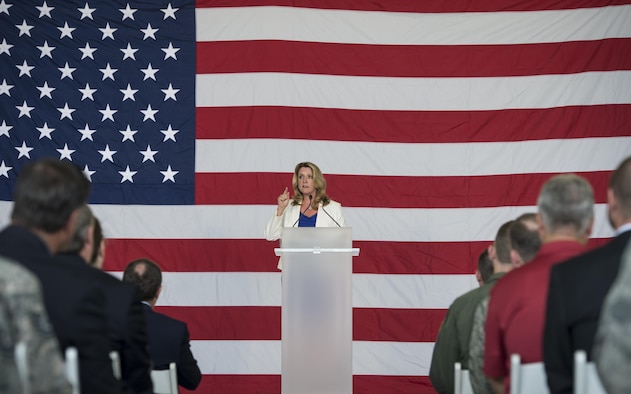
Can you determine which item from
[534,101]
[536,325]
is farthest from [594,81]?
[536,325]

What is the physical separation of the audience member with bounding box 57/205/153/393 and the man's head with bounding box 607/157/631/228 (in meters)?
1.49

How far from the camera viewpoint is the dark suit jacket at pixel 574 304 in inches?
90.7

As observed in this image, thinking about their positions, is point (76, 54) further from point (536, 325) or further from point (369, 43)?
point (536, 325)

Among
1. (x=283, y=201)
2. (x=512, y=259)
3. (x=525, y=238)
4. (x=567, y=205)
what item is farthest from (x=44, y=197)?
(x=283, y=201)

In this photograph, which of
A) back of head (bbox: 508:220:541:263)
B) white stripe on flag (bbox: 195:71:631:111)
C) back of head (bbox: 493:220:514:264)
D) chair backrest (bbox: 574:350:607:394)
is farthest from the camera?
white stripe on flag (bbox: 195:71:631:111)

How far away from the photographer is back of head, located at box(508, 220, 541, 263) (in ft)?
10.7

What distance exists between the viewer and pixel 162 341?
4008 millimetres

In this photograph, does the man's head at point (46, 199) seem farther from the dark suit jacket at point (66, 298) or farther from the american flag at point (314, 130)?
the american flag at point (314, 130)

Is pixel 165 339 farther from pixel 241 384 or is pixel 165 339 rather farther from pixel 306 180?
pixel 241 384

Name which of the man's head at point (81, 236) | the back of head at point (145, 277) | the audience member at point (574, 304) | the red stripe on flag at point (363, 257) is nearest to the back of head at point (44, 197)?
the man's head at point (81, 236)

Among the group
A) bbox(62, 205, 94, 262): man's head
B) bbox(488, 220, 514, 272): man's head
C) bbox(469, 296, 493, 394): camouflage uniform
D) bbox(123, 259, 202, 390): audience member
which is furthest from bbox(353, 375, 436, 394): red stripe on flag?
bbox(62, 205, 94, 262): man's head

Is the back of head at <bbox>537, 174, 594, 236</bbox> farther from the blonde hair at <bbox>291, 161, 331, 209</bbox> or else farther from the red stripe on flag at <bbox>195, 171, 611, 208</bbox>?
the red stripe on flag at <bbox>195, 171, 611, 208</bbox>

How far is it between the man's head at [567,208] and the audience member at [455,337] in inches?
41.9

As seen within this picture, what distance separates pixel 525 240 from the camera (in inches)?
130
